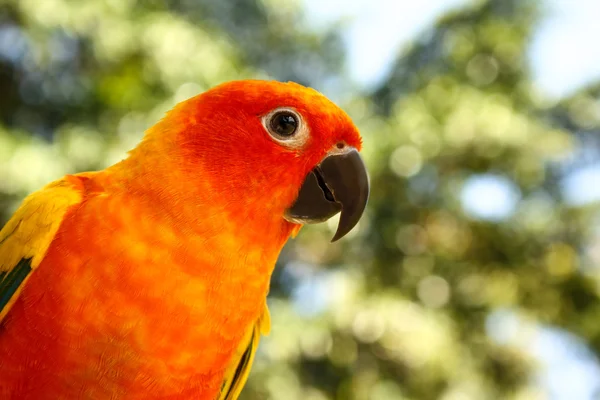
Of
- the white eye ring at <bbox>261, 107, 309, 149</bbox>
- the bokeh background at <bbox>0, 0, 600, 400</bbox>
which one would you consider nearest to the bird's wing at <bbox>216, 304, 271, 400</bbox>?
the white eye ring at <bbox>261, 107, 309, 149</bbox>

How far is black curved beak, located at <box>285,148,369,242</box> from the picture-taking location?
3.45ft

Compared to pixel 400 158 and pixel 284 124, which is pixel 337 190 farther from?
pixel 400 158

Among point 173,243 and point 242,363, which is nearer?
point 173,243

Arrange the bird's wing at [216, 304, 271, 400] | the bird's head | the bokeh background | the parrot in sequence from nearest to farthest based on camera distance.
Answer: the parrot, the bird's head, the bird's wing at [216, 304, 271, 400], the bokeh background

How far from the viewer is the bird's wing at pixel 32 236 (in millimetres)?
919

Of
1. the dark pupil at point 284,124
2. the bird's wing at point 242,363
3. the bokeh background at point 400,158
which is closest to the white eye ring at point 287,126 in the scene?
the dark pupil at point 284,124

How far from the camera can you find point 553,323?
13.5 ft

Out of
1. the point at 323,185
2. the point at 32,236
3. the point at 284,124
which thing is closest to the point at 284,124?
the point at 284,124

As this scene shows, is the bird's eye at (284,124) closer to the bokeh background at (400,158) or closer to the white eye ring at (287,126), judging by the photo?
the white eye ring at (287,126)

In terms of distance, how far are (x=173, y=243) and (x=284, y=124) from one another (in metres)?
0.33

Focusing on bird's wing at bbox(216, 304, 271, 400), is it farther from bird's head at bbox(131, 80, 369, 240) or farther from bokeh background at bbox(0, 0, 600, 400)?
bokeh background at bbox(0, 0, 600, 400)

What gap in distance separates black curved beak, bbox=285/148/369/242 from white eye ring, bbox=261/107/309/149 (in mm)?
77

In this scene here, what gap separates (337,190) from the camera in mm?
1066

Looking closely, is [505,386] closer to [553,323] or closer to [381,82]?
[553,323]
